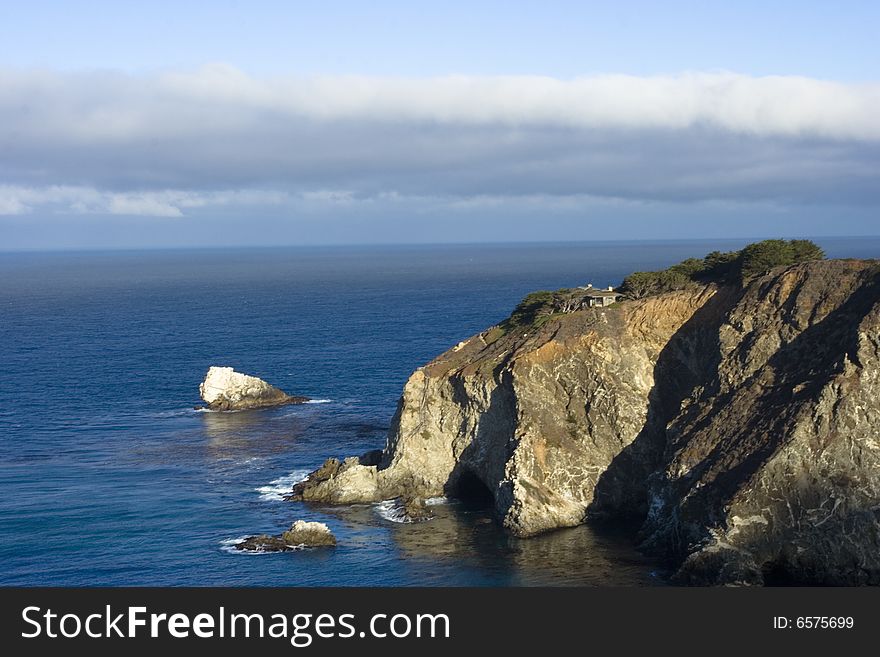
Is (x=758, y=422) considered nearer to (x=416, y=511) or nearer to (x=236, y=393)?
(x=416, y=511)

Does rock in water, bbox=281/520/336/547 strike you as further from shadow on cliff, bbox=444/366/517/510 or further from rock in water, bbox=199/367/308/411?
rock in water, bbox=199/367/308/411

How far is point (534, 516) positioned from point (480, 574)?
8983 millimetres

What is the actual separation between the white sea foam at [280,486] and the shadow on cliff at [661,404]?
2355 centimetres

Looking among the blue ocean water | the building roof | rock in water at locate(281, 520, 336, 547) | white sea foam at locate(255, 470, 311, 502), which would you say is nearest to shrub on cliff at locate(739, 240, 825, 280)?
the building roof

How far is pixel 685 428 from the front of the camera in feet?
205

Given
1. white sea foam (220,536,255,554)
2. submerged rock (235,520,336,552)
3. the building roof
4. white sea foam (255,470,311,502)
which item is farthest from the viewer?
the building roof

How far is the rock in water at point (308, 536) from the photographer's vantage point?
200 ft

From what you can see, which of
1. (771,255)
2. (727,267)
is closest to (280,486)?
(727,267)

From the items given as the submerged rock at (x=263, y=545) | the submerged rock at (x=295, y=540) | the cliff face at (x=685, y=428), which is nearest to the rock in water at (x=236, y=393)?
the cliff face at (x=685, y=428)

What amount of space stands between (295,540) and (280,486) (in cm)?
1381

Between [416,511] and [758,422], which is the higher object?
[758,422]

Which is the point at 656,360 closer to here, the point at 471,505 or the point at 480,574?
the point at 471,505

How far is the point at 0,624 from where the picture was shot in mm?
32969

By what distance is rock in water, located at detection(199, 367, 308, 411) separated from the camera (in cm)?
10488
